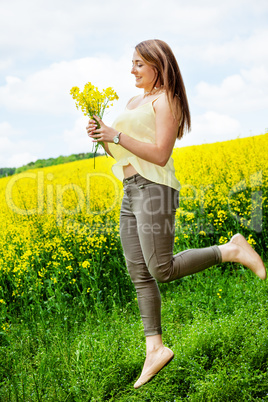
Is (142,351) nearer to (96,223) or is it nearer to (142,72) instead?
(142,72)

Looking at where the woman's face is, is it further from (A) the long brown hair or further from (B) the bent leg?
(B) the bent leg

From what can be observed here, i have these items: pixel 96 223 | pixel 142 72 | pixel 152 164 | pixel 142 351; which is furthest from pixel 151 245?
pixel 96 223

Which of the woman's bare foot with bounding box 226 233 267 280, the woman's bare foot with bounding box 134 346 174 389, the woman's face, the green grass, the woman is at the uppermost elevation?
the woman's face

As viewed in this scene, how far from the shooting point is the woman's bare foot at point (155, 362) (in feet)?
8.29

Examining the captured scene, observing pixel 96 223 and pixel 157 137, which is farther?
pixel 96 223

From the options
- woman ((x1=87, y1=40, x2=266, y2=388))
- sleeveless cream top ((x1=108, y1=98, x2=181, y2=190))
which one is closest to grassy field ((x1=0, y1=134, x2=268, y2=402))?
woman ((x1=87, y1=40, x2=266, y2=388))

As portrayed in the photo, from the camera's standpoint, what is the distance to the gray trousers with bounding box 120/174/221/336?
2371 millimetres

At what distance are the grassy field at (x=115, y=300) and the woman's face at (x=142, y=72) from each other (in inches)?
70.5

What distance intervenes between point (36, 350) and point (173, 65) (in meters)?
2.70

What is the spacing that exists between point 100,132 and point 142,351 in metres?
1.71

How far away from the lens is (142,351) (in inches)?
126

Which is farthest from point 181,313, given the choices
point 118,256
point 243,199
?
point 243,199

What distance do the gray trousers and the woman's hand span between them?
0.28 m

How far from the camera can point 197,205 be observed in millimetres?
5484
